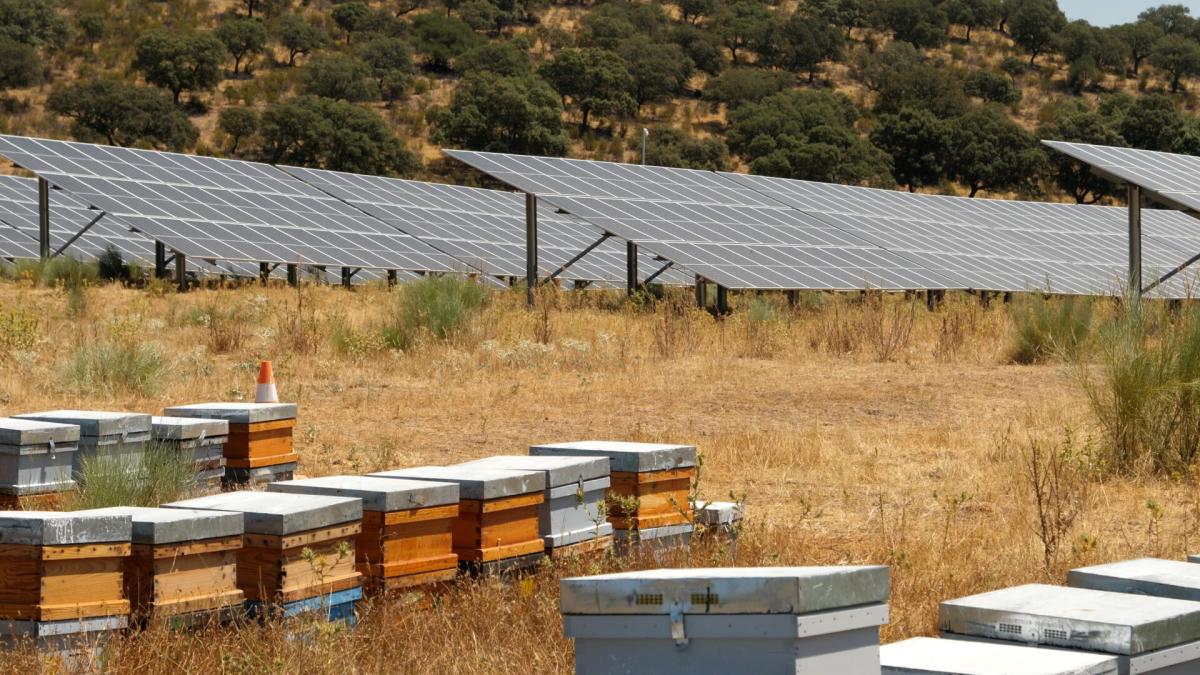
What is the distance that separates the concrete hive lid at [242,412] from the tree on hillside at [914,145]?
46.7 metres

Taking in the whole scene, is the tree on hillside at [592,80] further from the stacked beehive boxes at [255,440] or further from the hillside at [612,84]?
the stacked beehive boxes at [255,440]

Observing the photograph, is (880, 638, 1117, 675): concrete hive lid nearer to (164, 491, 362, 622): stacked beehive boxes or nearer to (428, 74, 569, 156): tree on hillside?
(164, 491, 362, 622): stacked beehive boxes

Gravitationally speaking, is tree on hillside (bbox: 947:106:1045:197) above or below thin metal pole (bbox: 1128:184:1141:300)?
above

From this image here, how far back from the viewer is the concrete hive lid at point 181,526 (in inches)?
197

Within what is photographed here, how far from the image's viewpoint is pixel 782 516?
8.18 m

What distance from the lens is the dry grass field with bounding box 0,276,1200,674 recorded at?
18.5 feet

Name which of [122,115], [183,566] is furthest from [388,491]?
[122,115]

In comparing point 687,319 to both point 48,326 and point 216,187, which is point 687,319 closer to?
point 48,326

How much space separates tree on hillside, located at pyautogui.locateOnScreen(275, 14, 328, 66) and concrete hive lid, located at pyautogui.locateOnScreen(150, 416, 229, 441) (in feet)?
181

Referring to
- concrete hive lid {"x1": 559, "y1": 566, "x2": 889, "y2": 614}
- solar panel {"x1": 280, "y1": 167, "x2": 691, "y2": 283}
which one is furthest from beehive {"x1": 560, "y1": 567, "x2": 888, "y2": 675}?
solar panel {"x1": 280, "y1": 167, "x2": 691, "y2": 283}

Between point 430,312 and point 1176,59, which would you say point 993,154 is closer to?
point 1176,59

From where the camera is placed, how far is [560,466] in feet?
20.6

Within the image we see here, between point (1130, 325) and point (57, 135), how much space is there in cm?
4570

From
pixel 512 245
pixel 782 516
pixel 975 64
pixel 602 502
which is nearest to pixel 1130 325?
pixel 782 516
